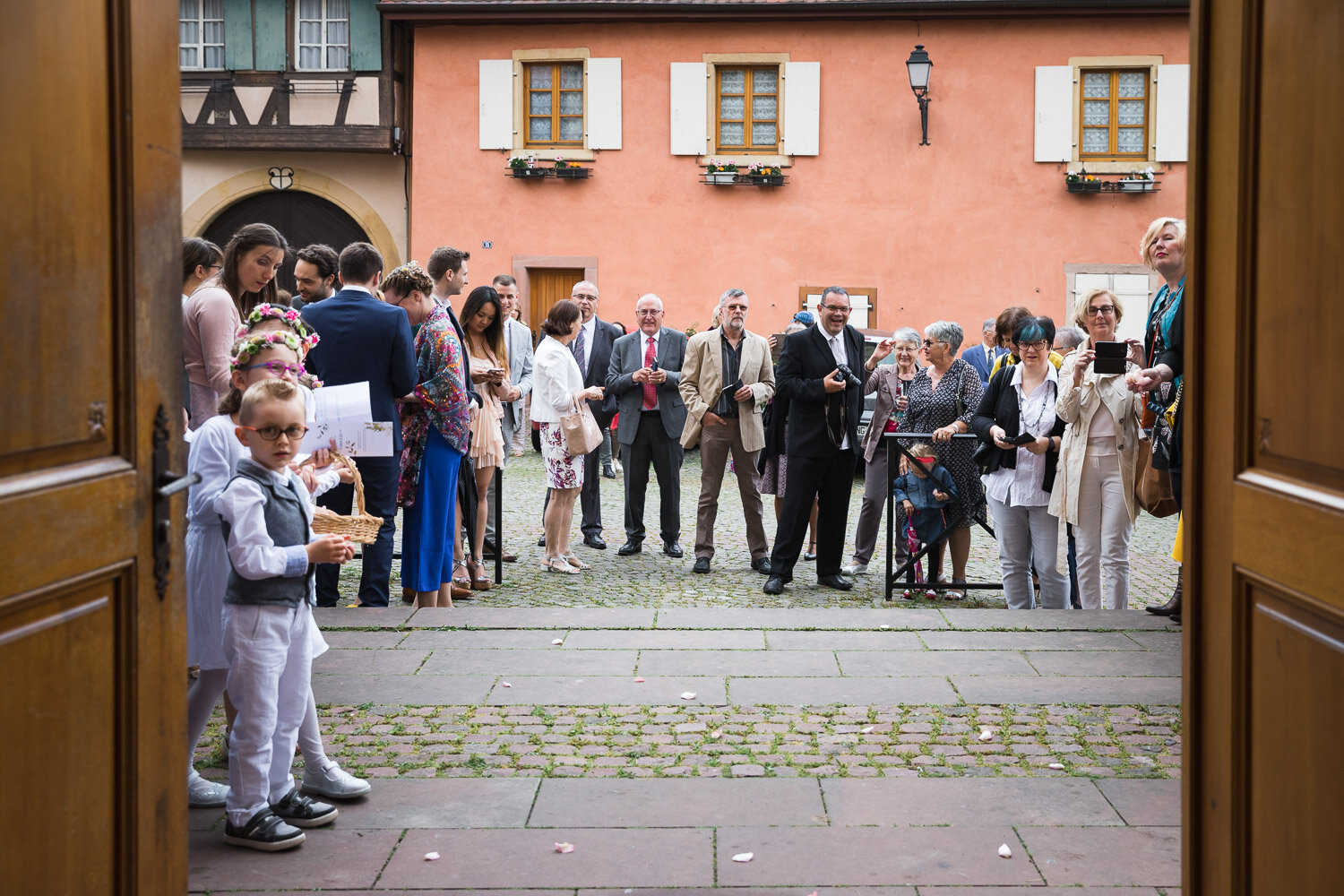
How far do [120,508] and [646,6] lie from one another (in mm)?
18632

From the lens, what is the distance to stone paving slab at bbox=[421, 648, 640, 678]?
547 cm

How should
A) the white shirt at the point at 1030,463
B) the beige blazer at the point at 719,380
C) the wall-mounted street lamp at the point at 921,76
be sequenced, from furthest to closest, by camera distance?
the wall-mounted street lamp at the point at 921,76 → the beige blazer at the point at 719,380 → the white shirt at the point at 1030,463

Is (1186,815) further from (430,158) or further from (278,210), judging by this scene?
(278,210)

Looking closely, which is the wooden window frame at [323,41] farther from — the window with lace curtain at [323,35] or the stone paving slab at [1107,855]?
the stone paving slab at [1107,855]

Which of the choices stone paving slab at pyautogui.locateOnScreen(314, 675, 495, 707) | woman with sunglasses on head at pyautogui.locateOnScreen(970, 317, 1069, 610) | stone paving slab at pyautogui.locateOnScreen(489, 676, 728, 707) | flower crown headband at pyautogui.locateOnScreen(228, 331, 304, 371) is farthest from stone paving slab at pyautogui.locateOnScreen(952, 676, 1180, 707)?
flower crown headband at pyautogui.locateOnScreen(228, 331, 304, 371)

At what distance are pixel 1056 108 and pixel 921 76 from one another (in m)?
2.31

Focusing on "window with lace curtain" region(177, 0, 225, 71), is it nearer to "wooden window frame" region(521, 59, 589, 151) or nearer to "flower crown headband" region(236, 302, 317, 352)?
"wooden window frame" region(521, 59, 589, 151)

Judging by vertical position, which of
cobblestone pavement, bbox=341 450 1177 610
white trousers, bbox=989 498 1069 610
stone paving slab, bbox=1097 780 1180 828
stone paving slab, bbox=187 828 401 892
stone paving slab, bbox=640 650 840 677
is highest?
white trousers, bbox=989 498 1069 610

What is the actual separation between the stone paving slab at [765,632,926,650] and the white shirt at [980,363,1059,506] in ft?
4.24

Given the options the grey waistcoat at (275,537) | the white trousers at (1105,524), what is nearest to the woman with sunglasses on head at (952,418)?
the white trousers at (1105,524)

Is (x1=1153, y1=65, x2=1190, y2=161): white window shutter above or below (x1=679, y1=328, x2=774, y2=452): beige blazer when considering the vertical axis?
above

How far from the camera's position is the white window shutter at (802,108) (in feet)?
65.4

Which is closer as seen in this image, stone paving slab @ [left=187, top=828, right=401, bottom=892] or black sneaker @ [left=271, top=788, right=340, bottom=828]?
stone paving slab @ [left=187, top=828, right=401, bottom=892]

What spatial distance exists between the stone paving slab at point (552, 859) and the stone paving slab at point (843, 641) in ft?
7.44
